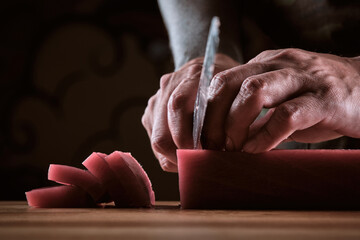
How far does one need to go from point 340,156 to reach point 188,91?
1.03 ft

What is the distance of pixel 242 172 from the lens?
2.52 ft

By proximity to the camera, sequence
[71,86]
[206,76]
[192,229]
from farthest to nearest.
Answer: [71,86], [206,76], [192,229]

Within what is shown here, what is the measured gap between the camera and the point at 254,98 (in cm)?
74

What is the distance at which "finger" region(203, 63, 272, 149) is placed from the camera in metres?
0.76

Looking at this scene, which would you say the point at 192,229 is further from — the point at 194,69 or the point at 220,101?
the point at 194,69

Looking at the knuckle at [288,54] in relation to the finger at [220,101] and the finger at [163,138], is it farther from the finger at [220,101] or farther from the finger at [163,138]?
the finger at [163,138]

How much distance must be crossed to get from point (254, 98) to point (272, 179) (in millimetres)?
149

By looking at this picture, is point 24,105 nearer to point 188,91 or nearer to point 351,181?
point 188,91

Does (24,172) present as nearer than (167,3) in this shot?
No

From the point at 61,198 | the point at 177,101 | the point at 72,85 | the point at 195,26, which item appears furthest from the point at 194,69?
the point at 72,85

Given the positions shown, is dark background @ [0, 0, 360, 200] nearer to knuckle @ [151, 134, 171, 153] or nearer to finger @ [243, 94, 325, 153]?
knuckle @ [151, 134, 171, 153]

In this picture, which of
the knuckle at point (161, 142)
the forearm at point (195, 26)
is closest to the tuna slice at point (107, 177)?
the knuckle at point (161, 142)

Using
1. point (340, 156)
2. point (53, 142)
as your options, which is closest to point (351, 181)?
point (340, 156)

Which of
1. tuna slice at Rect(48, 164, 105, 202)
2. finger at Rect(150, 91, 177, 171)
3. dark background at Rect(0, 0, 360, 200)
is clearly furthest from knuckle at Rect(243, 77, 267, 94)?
dark background at Rect(0, 0, 360, 200)
